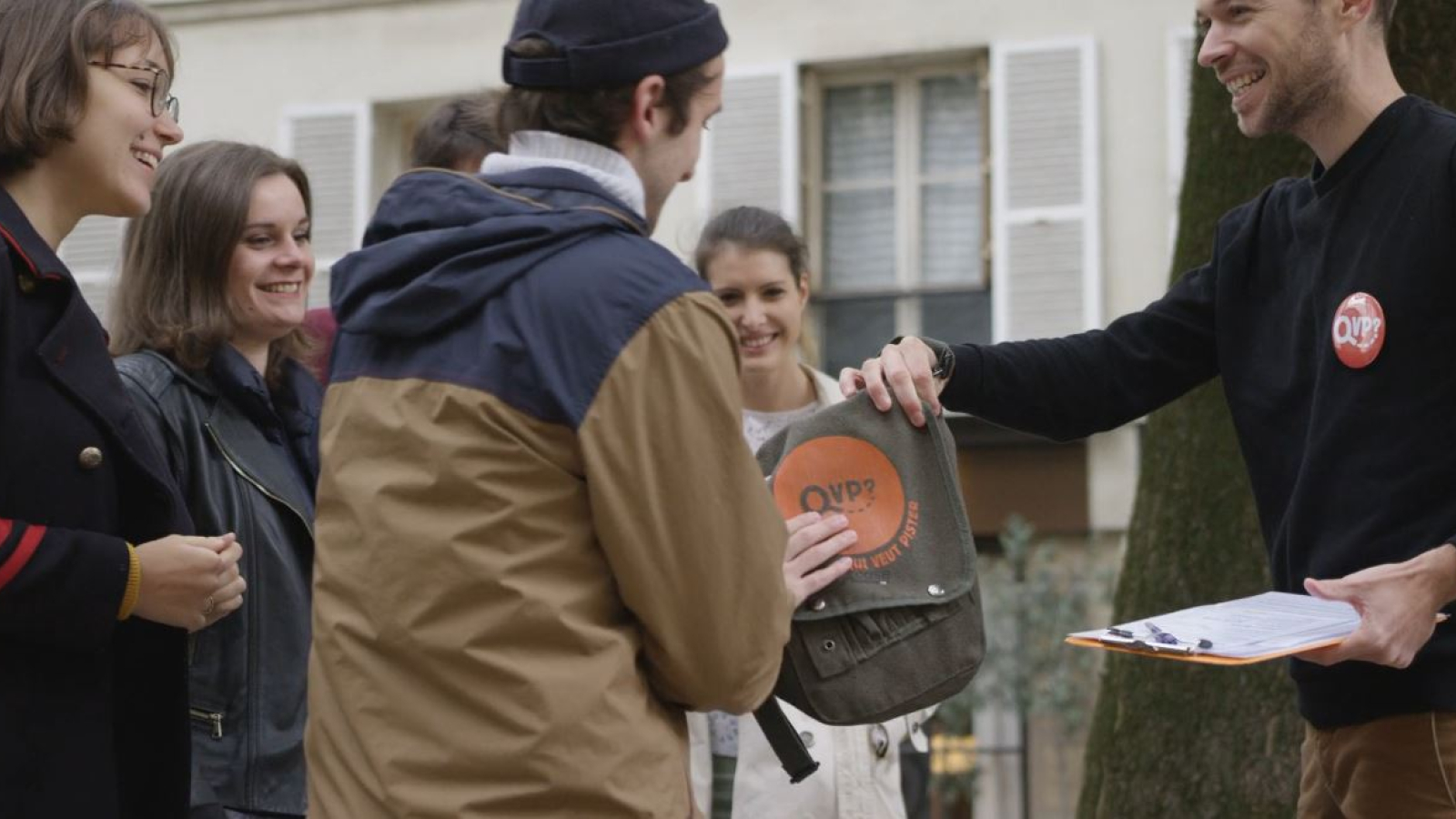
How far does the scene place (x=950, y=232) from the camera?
1566cm

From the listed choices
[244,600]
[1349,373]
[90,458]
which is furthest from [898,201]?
[90,458]

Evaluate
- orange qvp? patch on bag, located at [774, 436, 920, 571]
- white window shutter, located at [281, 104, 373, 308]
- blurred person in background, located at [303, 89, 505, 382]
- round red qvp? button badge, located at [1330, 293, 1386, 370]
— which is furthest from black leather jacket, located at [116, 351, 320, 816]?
white window shutter, located at [281, 104, 373, 308]

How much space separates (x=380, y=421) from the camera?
2707 millimetres

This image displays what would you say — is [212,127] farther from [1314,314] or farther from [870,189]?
[1314,314]

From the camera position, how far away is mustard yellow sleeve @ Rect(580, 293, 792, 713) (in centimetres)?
259

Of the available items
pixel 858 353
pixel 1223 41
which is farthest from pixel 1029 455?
pixel 1223 41

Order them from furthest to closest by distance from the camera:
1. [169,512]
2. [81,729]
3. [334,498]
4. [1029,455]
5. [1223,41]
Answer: [1029,455] → [1223,41] → [169,512] → [81,729] → [334,498]

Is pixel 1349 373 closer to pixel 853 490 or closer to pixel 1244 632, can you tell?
pixel 1244 632

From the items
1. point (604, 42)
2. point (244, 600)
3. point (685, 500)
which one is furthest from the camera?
point (244, 600)

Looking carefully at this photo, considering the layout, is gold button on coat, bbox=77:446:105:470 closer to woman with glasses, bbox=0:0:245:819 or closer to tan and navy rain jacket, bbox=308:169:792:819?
woman with glasses, bbox=0:0:245:819

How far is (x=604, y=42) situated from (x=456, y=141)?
1.96 m

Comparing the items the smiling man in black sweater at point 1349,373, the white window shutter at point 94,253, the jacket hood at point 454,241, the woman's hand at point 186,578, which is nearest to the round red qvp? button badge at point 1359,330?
the smiling man in black sweater at point 1349,373

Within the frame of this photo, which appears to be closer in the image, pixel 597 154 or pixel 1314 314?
pixel 597 154

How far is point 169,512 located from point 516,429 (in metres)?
0.87
